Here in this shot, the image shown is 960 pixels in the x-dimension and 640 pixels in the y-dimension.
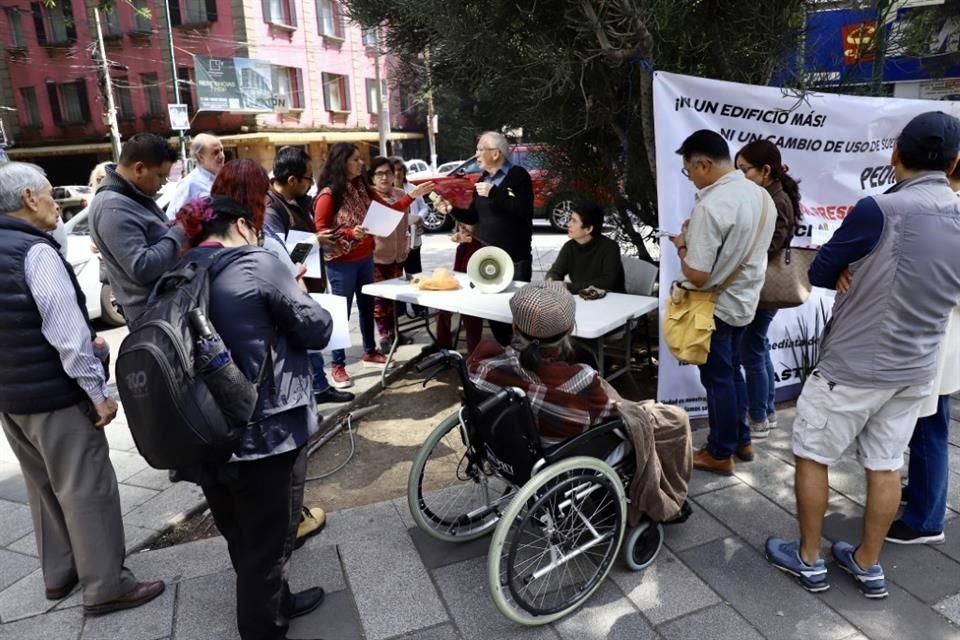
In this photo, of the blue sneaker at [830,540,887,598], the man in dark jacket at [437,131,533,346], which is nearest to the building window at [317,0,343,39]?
the man in dark jacket at [437,131,533,346]

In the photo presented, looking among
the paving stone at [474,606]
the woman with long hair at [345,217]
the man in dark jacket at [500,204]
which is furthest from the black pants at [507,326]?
the paving stone at [474,606]

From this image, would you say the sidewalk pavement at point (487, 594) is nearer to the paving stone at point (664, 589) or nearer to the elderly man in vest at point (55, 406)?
the paving stone at point (664, 589)

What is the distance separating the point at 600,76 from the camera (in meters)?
4.12

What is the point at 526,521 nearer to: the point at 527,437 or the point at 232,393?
the point at 527,437

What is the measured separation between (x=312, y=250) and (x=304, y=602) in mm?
2001

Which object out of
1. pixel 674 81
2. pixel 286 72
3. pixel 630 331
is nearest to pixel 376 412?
pixel 630 331

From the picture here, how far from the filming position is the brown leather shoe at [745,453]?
329 centimetres

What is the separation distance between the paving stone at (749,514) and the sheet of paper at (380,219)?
8.35 ft

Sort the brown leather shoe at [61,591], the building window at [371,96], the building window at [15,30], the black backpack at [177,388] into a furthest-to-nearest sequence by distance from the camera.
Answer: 1. the building window at [371,96]
2. the building window at [15,30]
3. the brown leather shoe at [61,591]
4. the black backpack at [177,388]

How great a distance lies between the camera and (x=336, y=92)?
2736 cm

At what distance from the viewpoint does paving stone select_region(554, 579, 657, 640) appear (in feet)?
7.11

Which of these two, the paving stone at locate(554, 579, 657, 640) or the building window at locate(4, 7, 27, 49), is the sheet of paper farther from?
the building window at locate(4, 7, 27, 49)

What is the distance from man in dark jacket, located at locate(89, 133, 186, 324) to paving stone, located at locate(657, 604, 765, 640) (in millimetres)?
2283

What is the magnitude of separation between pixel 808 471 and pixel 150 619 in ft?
7.93
